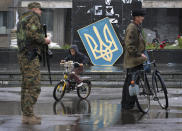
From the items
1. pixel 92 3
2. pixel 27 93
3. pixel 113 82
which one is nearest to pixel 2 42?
pixel 92 3

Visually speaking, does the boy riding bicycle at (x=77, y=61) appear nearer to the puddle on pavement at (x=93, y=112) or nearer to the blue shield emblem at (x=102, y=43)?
the puddle on pavement at (x=93, y=112)

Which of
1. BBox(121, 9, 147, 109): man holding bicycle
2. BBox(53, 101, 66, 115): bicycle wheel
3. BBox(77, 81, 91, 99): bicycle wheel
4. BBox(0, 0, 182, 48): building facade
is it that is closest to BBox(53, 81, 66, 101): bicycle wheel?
BBox(53, 101, 66, 115): bicycle wheel

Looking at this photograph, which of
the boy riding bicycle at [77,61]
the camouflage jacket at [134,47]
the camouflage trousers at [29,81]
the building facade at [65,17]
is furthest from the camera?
the building facade at [65,17]

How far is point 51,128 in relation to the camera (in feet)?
26.8

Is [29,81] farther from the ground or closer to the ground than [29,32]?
closer to the ground

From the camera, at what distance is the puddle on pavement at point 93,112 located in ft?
28.0

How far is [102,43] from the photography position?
67.4 feet

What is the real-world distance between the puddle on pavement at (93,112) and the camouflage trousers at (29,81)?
66cm

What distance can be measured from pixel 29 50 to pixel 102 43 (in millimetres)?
12000

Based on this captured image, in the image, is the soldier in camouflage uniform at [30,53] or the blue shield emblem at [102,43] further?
the blue shield emblem at [102,43]

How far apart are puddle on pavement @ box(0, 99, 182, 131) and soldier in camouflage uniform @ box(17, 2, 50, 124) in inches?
26.5

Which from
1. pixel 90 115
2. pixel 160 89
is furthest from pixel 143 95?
pixel 90 115

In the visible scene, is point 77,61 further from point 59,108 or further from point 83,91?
point 59,108

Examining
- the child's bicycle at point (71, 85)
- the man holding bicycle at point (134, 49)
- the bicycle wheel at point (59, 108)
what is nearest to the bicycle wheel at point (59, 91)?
the child's bicycle at point (71, 85)
